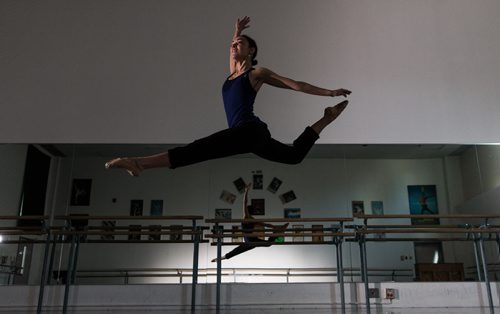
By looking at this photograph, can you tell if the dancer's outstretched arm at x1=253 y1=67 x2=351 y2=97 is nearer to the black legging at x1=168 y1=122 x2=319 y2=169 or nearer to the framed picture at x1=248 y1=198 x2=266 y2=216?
the black legging at x1=168 y1=122 x2=319 y2=169

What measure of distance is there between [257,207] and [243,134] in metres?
2.59

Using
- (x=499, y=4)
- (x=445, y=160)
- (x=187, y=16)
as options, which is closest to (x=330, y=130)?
(x=445, y=160)

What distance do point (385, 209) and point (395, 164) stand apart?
0.51 m

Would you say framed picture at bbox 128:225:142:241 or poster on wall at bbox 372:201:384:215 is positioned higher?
poster on wall at bbox 372:201:384:215

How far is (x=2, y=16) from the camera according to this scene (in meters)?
5.51

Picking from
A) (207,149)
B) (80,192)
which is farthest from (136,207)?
(207,149)

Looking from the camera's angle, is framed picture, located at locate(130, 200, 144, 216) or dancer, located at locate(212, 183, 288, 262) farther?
framed picture, located at locate(130, 200, 144, 216)

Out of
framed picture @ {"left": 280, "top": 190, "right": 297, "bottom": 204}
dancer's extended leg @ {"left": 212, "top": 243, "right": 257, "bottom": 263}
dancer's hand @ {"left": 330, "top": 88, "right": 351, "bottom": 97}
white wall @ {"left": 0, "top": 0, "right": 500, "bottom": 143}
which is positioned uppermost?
white wall @ {"left": 0, "top": 0, "right": 500, "bottom": 143}

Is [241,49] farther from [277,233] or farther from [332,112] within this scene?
[277,233]

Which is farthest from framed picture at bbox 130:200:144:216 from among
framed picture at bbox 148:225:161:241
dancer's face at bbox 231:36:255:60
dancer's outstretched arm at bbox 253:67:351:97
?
dancer's outstretched arm at bbox 253:67:351:97

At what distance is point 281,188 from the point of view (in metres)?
5.01

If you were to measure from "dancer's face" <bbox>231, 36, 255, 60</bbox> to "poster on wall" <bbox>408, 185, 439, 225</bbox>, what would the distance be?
9.53ft

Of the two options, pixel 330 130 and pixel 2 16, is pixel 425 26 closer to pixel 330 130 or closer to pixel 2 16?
pixel 330 130

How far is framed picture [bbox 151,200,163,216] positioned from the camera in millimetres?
4922
